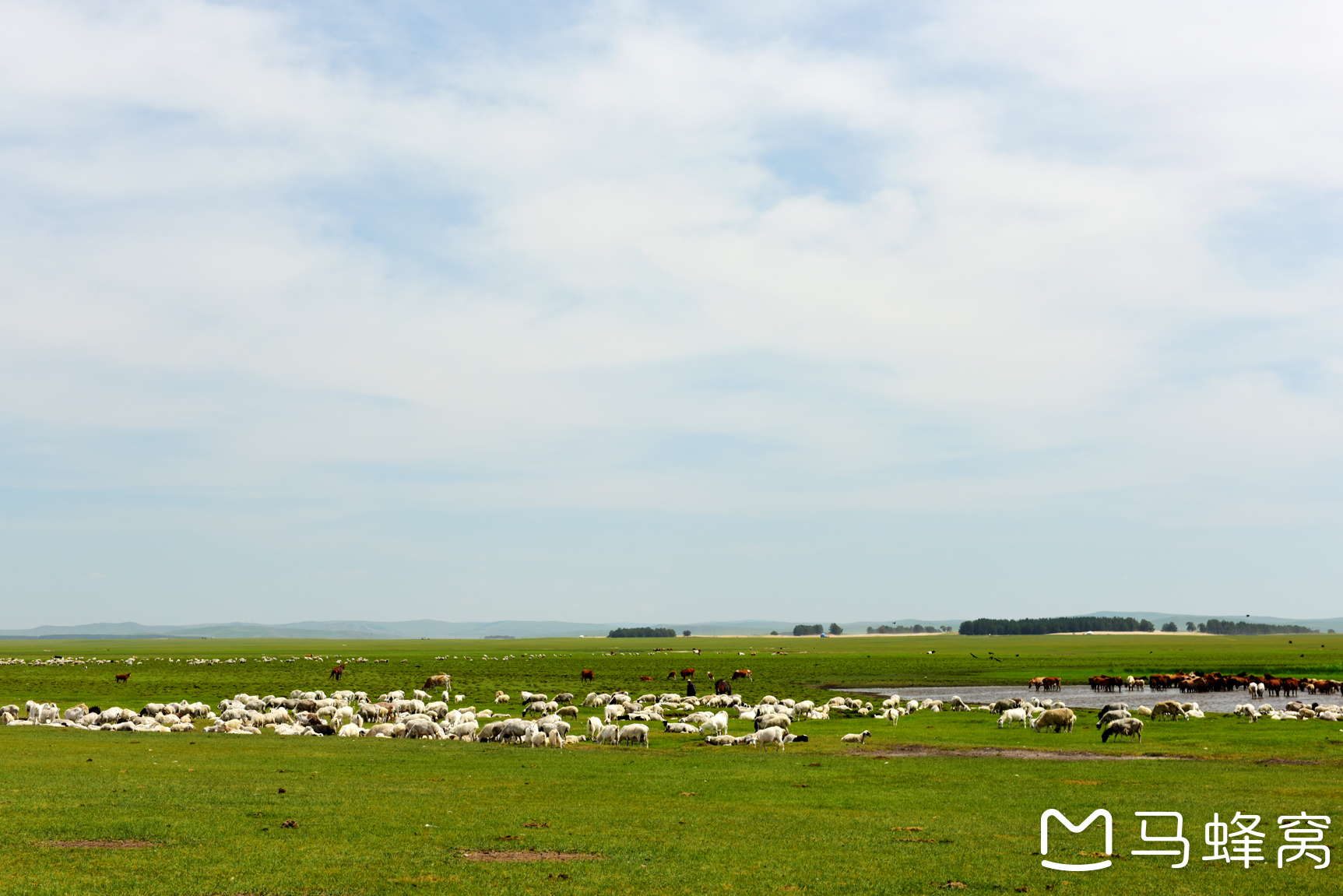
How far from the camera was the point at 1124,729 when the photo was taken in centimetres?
3731

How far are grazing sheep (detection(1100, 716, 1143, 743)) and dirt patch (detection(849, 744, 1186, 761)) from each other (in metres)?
4.37

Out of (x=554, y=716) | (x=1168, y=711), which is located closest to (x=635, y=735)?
(x=554, y=716)

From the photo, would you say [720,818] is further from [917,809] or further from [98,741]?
[98,741]

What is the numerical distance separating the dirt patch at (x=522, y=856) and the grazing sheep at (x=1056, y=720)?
30106 millimetres

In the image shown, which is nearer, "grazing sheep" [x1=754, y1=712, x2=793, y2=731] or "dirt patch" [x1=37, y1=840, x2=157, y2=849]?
"dirt patch" [x1=37, y1=840, x2=157, y2=849]

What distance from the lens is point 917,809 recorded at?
20.6 meters

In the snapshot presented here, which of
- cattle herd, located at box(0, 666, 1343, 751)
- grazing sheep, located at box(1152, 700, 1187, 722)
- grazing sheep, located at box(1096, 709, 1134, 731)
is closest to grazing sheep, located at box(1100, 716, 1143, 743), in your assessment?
cattle herd, located at box(0, 666, 1343, 751)

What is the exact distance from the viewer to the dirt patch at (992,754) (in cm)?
3075

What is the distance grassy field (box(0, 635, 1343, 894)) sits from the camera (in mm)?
14047

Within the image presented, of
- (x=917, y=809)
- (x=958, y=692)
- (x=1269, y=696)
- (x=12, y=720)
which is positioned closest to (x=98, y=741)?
(x=12, y=720)

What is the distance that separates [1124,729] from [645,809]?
24.6 meters
